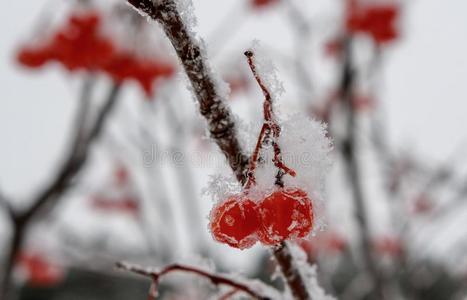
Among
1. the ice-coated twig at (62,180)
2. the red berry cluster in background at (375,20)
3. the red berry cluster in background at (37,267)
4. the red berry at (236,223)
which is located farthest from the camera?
the red berry cluster in background at (37,267)

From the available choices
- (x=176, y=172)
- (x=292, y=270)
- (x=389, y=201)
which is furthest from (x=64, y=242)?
(x=292, y=270)

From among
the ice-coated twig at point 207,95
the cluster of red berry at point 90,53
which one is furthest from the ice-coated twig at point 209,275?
the cluster of red berry at point 90,53

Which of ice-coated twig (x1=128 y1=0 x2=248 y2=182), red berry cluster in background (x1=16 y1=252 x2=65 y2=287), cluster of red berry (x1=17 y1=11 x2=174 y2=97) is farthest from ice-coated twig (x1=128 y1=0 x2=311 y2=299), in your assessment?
red berry cluster in background (x1=16 y1=252 x2=65 y2=287)

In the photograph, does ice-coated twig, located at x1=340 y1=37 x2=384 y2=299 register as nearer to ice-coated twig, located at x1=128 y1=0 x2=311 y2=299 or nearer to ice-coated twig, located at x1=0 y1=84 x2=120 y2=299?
ice-coated twig, located at x1=0 y1=84 x2=120 y2=299

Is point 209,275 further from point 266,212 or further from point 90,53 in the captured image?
point 90,53

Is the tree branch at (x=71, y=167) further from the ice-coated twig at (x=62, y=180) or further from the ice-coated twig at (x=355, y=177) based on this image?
the ice-coated twig at (x=355, y=177)

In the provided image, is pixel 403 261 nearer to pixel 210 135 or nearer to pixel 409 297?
pixel 409 297

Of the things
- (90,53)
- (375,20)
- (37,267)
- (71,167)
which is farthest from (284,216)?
(37,267)
